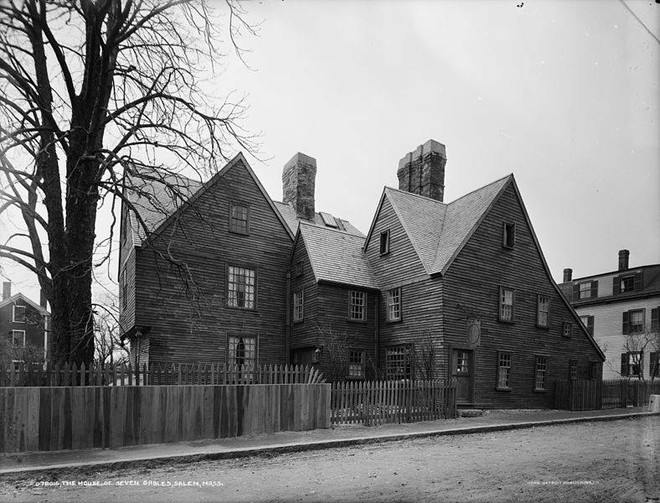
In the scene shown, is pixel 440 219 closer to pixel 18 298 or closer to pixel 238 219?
pixel 238 219

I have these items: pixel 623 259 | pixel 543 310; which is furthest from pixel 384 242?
pixel 623 259

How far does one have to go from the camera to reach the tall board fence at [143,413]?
1012cm

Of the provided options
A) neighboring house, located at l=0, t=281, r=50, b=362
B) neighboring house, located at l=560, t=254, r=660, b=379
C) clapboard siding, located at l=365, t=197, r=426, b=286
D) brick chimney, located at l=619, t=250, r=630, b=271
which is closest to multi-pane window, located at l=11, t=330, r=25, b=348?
neighboring house, located at l=0, t=281, r=50, b=362

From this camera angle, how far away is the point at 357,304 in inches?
945

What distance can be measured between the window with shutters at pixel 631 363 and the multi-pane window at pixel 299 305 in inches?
1019

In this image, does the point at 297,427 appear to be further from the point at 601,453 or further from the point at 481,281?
the point at 481,281

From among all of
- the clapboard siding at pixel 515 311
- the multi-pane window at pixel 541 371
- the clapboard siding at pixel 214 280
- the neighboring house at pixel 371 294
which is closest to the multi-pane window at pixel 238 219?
the neighboring house at pixel 371 294

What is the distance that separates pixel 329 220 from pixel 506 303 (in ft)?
47.1

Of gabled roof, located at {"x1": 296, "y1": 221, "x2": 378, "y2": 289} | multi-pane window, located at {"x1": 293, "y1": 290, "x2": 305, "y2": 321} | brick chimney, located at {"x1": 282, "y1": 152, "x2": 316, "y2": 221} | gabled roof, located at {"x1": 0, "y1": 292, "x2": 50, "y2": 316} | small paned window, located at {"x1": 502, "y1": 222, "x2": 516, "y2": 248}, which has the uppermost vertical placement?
brick chimney, located at {"x1": 282, "y1": 152, "x2": 316, "y2": 221}

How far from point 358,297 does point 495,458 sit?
46.8 feet

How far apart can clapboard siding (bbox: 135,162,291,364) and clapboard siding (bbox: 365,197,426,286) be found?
4.39 meters

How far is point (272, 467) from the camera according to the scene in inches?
373

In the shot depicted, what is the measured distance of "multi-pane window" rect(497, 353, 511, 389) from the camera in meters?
22.9

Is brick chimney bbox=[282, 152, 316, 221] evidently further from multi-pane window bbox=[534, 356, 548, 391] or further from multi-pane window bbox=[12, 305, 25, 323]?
multi-pane window bbox=[12, 305, 25, 323]
